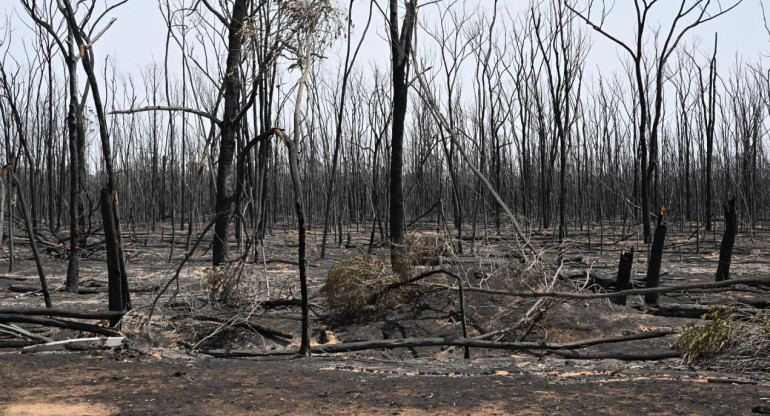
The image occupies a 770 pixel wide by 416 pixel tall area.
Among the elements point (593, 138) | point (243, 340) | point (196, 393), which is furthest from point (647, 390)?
point (593, 138)

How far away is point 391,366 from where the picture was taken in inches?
233

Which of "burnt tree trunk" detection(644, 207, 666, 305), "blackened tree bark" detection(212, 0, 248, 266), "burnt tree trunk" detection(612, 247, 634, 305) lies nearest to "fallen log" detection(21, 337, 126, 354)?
"blackened tree bark" detection(212, 0, 248, 266)

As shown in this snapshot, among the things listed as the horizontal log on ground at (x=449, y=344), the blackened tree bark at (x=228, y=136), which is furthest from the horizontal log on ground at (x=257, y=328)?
the blackened tree bark at (x=228, y=136)

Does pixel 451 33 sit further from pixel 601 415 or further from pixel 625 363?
pixel 601 415

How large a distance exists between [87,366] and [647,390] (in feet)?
14.3

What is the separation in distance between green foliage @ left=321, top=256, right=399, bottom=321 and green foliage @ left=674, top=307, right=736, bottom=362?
338 centimetres

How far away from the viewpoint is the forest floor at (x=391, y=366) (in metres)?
4.24

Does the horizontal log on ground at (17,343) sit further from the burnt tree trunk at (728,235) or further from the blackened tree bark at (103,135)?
the burnt tree trunk at (728,235)

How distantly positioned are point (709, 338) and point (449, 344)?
220 centimetres

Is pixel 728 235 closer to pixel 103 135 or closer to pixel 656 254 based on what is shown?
pixel 656 254

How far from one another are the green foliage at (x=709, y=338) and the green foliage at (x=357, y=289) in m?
3.38

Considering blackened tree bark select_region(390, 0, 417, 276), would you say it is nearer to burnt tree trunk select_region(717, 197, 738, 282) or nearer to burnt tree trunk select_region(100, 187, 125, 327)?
burnt tree trunk select_region(100, 187, 125, 327)

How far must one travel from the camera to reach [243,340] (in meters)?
7.23

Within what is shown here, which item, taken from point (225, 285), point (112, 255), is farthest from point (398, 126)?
point (112, 255)
